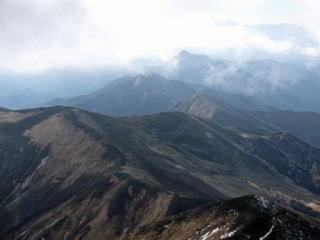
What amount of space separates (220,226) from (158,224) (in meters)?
30.1

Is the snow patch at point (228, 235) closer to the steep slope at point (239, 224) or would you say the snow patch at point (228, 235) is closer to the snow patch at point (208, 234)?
the steep slope at point (239, 224)

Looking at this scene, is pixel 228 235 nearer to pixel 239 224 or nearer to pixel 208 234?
pixel 239 224

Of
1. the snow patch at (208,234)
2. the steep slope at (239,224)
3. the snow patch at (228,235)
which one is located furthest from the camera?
the snow patch at (208,234)

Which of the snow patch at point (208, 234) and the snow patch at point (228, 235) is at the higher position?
the snow patch at point (228, 235)

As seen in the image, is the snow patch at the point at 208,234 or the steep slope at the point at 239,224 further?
the snow patch at the point at 208,234

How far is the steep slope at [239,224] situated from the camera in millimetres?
95588

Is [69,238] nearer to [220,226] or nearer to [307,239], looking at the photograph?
[220,226]

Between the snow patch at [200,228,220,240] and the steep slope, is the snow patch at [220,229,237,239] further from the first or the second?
the snow patch at [200,228,220,240]

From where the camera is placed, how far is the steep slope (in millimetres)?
95588

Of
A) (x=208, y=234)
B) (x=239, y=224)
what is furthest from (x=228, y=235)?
(x=208, y=234)

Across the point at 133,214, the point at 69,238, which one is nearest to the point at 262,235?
the point at 133,214

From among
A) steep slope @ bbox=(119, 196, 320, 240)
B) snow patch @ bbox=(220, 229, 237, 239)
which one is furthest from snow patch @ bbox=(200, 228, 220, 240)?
snow patch @ bbox=(220, 229, 237, 239)

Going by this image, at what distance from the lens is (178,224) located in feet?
404

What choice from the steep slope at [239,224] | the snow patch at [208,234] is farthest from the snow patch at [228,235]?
the snow patch at [208,234]
